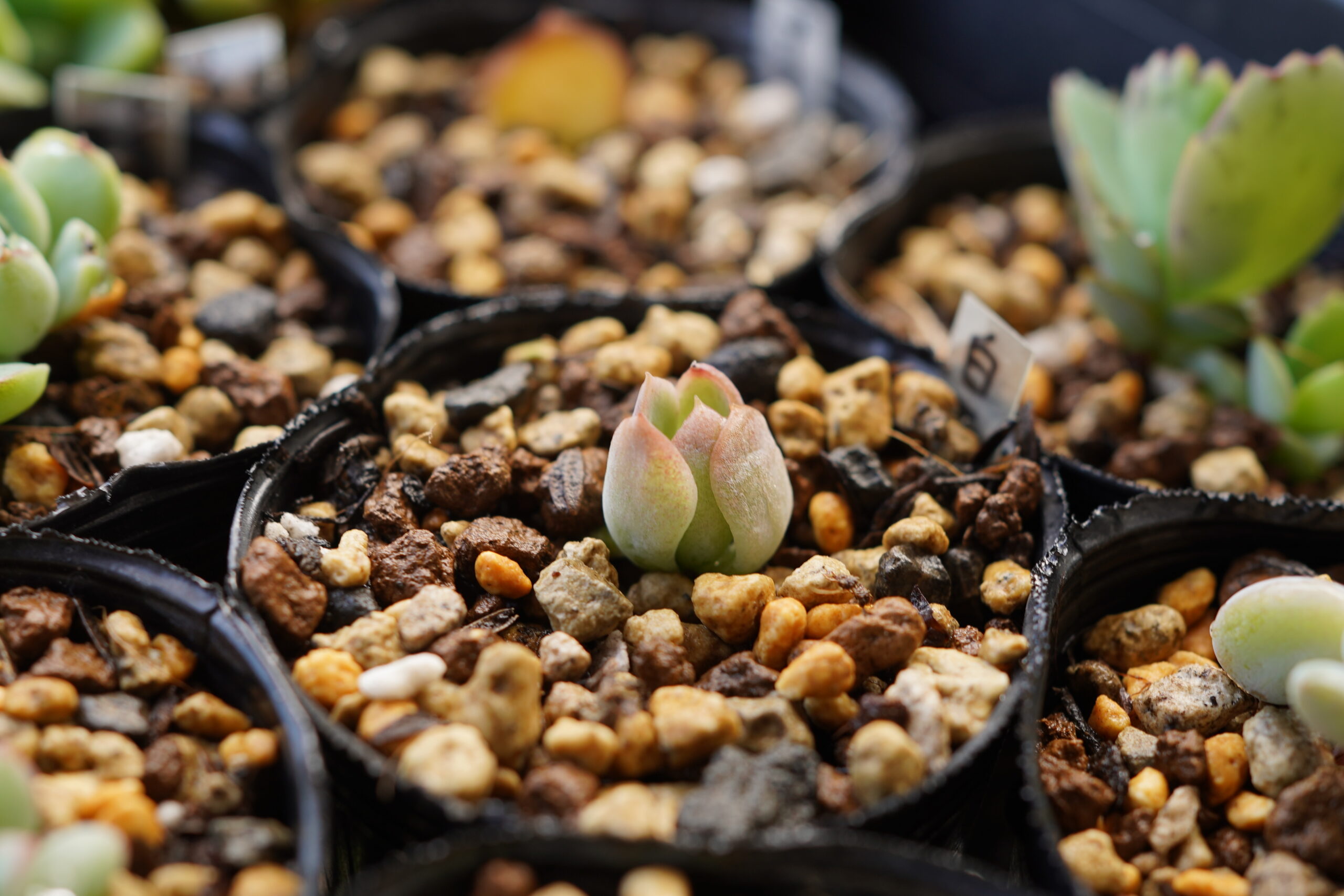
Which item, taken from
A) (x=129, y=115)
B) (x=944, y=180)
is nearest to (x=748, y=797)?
(x=944, y=180)

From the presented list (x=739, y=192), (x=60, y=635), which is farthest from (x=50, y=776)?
(x=739, y=192)

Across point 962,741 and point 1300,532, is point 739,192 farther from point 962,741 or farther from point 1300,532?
point 962,741

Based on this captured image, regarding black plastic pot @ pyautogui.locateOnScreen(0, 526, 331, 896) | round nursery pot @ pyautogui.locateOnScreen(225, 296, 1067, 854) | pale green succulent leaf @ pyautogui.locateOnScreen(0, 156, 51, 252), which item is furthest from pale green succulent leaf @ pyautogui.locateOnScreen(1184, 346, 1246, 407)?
pale green succulent leaf @ pyautogui.locateOnScreen(0, 156, 51, 252)

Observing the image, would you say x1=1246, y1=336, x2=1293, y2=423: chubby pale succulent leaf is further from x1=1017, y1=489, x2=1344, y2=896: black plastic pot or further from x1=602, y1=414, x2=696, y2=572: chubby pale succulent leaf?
x1=602, y1=414, x2=696, y2=572: chubby pale succulent leaf

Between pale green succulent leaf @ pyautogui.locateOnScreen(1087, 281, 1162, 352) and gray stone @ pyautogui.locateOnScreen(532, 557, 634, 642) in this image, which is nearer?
gray stone @ pyautogui.locateOnScreen(532, 557, 634, 642)

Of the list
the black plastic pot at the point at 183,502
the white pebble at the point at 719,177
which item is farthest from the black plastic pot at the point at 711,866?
the white pebble at the point at 719,177

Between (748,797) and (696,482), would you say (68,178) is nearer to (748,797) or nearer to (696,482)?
(696,482)

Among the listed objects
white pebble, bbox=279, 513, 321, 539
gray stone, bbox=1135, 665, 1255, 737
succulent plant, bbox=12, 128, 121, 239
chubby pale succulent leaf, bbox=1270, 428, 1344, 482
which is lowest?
gray stone, bbox=1135, 665, 1255, 737

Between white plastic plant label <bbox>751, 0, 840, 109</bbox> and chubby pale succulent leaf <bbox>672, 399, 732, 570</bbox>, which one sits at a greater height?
white plastic plant label <bbox>751, 0, 840, 109</bbox>
